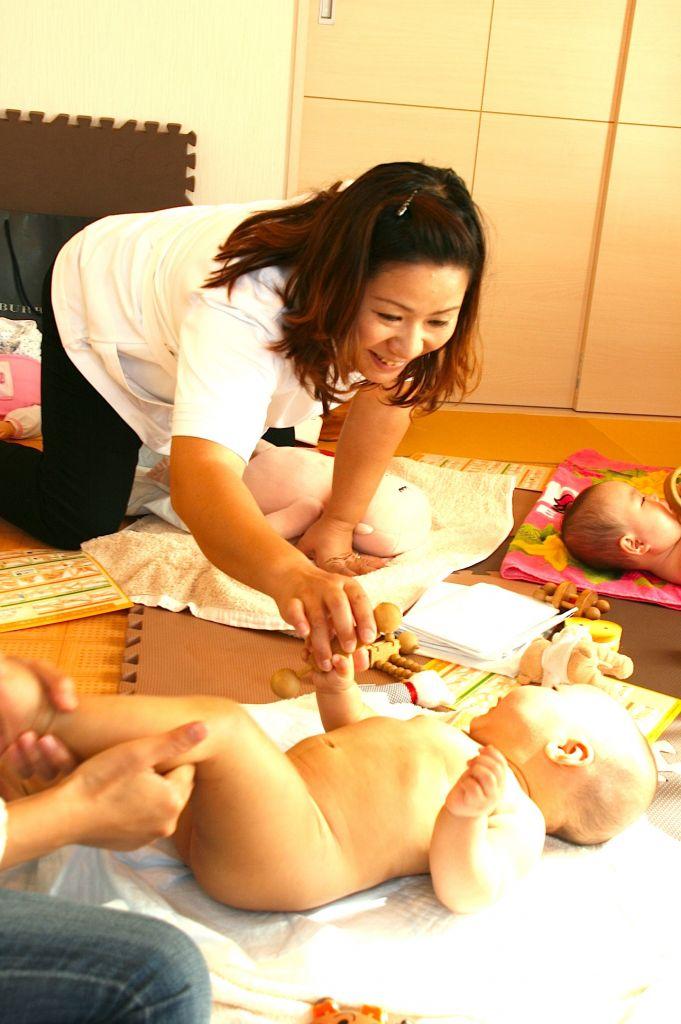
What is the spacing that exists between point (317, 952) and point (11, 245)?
2.59m

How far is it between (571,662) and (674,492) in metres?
0.79

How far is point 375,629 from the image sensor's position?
3.22 feet

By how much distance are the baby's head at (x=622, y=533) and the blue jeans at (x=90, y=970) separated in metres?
1.64

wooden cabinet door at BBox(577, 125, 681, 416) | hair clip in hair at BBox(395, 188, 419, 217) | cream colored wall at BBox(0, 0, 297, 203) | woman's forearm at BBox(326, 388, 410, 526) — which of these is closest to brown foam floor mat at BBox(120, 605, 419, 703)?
woman's forearm at BBox(326, 388, 410, 526)

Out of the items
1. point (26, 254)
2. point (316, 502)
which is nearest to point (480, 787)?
point (316, 502)

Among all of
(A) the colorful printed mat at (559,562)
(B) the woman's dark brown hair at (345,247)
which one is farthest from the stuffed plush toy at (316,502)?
(B) the woman's dark brown hair at (345,247)

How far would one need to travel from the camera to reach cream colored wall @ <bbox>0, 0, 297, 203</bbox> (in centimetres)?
322

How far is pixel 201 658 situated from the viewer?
1.76 meters

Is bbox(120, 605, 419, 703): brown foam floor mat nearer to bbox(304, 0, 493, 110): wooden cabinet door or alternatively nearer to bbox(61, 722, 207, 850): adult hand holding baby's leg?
bbox(61, 722, 207, 850): adult hand holding baby's leg

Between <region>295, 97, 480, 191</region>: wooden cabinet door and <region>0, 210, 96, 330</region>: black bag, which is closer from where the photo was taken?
<region>0, 210, 96, 330</region>: black bag

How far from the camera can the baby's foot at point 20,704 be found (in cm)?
83

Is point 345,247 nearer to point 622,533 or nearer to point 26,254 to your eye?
point 622,533

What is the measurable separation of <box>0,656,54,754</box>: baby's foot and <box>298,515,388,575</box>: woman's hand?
1164mm

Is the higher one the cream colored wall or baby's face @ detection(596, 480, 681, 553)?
the cream colored wall
